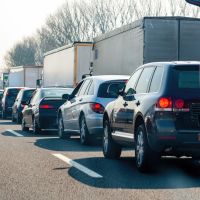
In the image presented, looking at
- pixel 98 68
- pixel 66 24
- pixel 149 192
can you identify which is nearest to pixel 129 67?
pixel 98 68

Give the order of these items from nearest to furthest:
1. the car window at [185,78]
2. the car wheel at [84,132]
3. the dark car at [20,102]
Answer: the car window at [185,78]
the car wheel at [84,132]
the dark car at [20,102]

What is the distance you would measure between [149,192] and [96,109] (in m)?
7.33

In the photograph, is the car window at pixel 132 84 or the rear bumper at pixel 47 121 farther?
the rear bumper at pixel 47 121

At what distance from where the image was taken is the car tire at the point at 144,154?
36.9 feet

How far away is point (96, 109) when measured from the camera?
16.7m

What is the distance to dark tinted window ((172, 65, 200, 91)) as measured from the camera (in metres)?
11.2

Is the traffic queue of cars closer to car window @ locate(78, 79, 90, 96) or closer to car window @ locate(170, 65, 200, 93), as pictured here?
car window @ locate(170, 65, 200, 93)

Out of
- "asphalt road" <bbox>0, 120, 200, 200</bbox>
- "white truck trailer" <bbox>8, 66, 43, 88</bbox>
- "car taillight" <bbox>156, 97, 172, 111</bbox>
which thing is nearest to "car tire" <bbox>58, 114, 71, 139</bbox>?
"asphalt road" <bbox>0, 120, 200, 200</bbox>

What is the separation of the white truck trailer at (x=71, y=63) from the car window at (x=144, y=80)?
56.8 feet

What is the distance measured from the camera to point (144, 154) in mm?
11305

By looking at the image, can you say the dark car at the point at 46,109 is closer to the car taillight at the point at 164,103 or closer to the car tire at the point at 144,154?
the car tire at the point at 144,154

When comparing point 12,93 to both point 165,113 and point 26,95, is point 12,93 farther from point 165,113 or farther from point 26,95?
point 165,113

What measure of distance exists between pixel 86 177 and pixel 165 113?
55.6 inches

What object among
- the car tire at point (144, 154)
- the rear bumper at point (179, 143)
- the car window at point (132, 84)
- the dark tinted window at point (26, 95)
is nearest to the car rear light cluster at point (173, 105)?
the rear bumper at point (179, 143)
